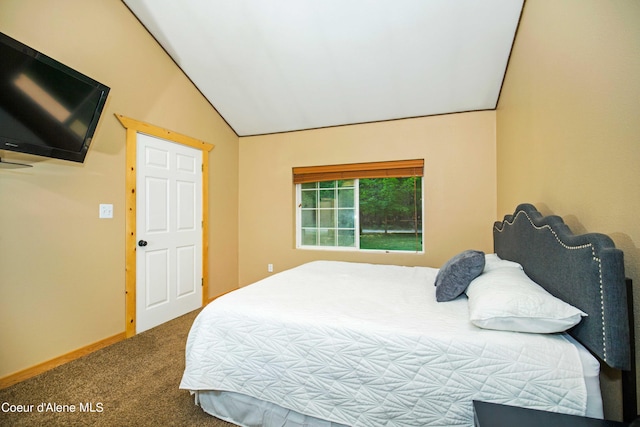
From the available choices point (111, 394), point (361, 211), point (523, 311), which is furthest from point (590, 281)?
point (361, 211)

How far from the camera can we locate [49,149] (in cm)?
196

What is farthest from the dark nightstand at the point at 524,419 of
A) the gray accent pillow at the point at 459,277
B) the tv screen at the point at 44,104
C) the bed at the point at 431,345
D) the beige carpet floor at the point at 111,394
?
the tv screen at the point at 44,104

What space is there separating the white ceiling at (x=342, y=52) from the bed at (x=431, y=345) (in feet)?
5.47

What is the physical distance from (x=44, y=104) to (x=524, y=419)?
9.75 ft

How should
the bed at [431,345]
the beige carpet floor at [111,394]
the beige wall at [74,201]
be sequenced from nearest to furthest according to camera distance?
the bed at [431,345] < the beige carpet floor at [111,394] < the beige wall at [74,201]

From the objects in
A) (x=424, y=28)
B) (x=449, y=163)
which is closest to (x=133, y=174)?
(x=424, y=28)

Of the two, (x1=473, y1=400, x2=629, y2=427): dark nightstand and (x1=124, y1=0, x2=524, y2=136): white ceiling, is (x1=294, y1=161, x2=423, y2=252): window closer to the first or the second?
(x1=124, y1=0, x2=524, y2=136): white ceiling

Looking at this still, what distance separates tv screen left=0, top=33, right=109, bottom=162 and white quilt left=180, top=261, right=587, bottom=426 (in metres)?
1.62

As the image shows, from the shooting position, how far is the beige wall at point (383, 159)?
3201mm

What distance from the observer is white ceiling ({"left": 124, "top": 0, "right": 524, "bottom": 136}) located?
7.93ft

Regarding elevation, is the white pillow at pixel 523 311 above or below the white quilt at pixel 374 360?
above

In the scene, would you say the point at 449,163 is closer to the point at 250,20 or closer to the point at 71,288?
the point at 250,20

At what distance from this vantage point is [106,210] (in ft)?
8.29

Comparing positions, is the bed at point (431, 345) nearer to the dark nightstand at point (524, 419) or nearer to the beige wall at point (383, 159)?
the dark nightstand at point (524, 419)
